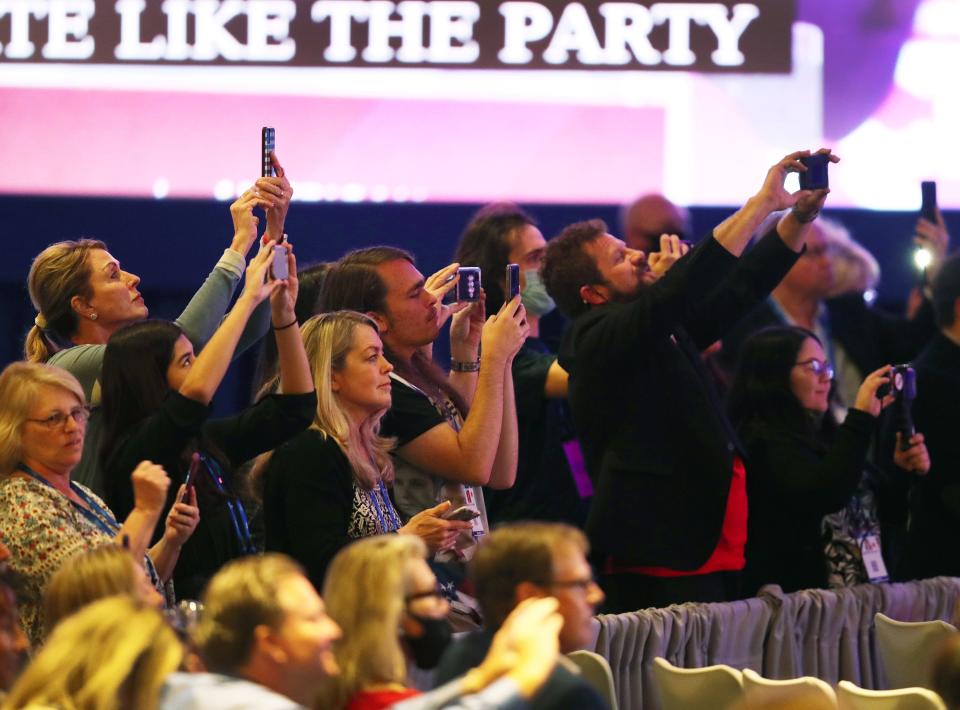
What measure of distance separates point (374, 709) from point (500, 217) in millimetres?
2517

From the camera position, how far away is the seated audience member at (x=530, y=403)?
4.58m

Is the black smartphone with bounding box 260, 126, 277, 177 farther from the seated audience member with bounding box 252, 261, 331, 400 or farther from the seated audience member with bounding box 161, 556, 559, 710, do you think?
the seated audience member with bounding box 161, 556, 559, 710

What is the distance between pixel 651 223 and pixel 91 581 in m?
3.07

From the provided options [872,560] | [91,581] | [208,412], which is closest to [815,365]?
[872,560]

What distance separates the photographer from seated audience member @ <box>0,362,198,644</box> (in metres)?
3.09

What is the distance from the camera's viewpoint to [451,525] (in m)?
3.42

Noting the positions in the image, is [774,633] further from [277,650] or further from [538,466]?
[277,650]

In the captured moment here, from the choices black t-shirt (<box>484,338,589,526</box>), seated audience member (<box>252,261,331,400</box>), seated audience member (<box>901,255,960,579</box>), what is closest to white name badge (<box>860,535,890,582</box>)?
seated audience member (<box>901,255,960,579</box>)

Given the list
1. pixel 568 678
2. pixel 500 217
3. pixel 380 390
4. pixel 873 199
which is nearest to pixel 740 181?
pixel 873 199

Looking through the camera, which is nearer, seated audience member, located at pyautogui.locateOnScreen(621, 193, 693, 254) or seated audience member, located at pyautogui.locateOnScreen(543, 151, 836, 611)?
seated audience member, located at pyautogui.locateOnScreen(543, 151, 836, 611)

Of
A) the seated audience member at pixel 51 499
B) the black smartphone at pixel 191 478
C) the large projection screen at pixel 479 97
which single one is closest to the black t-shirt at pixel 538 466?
the black smartphone at pixel 191 478

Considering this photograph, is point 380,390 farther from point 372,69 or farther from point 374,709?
point 372,69

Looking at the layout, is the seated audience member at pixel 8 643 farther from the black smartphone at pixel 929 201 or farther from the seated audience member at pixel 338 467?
the black smartphone at pixel 929 201

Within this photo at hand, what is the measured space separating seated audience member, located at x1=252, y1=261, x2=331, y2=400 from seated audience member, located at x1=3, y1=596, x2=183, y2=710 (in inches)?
63.8
